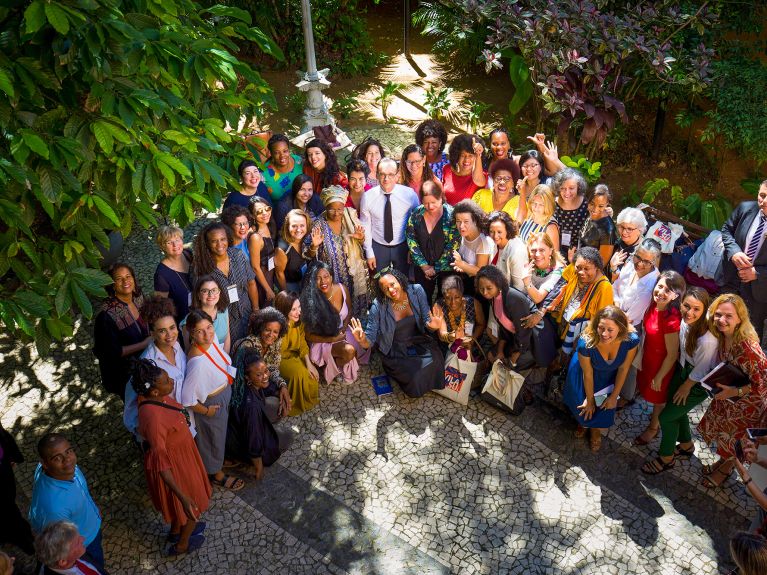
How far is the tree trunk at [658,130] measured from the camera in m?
9.35

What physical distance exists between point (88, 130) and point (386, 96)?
303 inches

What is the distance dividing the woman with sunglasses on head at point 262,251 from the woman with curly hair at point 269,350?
73 centimetres

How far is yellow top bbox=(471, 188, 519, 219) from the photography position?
22.2 feet

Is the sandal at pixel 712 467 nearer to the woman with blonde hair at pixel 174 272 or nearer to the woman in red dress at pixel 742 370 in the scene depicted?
the woman in red dress at pixel 742 370

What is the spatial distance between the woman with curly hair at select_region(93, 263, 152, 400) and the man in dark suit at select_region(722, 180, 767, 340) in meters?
5.11

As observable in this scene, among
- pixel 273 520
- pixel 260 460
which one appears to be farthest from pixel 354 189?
pixel 273 520

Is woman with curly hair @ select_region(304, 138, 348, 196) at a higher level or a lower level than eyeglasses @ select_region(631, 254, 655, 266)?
lower

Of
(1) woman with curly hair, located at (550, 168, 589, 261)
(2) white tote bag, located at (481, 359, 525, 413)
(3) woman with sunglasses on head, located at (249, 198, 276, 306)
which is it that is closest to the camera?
(2) white tote bag, located at (481, 359, 525, 413)

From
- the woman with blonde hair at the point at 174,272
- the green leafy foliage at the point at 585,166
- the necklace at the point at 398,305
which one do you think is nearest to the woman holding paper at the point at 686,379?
the necklace at the point at 398,305

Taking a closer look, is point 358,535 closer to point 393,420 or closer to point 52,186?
point 393,420

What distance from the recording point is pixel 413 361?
20.3ft

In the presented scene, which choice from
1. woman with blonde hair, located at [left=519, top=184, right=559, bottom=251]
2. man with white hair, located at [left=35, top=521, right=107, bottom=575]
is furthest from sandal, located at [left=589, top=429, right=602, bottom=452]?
man with white hair, located at [left=35, top=521, right=107, bottom=575]

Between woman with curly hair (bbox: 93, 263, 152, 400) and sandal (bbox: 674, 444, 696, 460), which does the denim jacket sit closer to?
woman with curly hair (bbox: 93, 263, 152, 400)

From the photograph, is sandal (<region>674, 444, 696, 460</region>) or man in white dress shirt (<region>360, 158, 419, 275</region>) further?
man in white dress shirt (<region>360, 158, 419, 275</region>)
